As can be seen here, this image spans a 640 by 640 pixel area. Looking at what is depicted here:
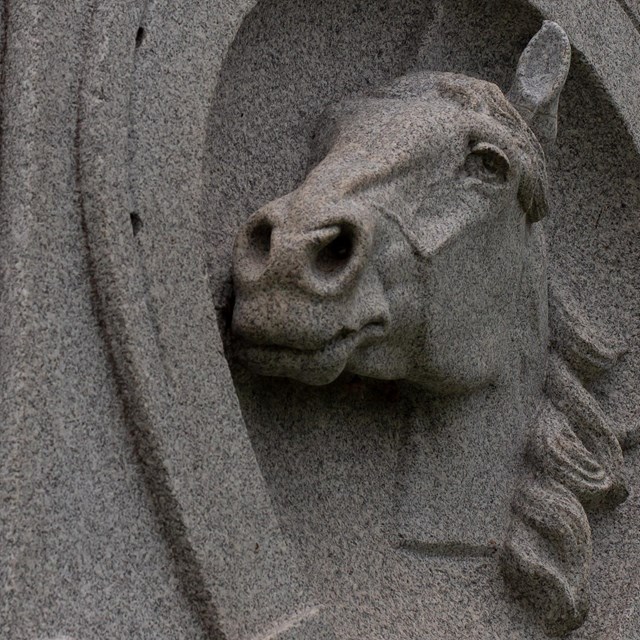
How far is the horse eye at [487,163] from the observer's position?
2428 millimetres

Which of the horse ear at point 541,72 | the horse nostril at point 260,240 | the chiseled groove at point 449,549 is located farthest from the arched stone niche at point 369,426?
the horse ear at point 541,72

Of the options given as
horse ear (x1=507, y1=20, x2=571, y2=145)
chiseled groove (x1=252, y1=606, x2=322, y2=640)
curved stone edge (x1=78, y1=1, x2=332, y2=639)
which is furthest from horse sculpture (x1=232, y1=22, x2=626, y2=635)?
chiseled groove (x1=252, y1=606, x2=322, y2=640)

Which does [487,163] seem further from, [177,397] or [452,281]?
[177,397]

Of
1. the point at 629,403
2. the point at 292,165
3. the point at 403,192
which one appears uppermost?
the point at 403,192

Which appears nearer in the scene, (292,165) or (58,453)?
(58,453)

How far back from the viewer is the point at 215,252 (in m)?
2.31

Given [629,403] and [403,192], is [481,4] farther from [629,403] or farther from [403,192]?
[629,403]

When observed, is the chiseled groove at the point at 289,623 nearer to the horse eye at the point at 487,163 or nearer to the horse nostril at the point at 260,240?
the horse nostril at the point at 260,240

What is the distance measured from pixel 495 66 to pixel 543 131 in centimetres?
35

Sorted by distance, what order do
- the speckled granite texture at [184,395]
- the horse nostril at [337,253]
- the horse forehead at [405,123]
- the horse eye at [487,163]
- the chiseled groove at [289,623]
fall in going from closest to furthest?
the speckled granite texture at [184,395], the chiseled groove at [289,623], the horse nostril at [337,253], the horse forehead at [405,123], the horse eye at [487,163]

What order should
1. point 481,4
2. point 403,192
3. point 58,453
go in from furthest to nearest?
point 481,4
point 403,192
point 58,453

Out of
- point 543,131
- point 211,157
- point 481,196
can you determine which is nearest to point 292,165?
point 211,157

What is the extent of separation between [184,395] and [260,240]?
1.11 feet

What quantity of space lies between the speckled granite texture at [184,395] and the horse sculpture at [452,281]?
97 mm
